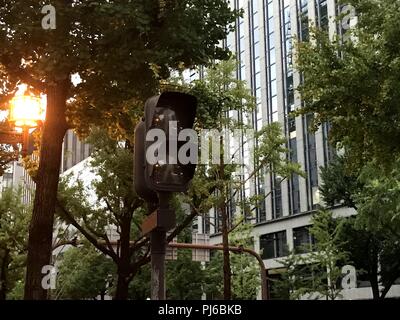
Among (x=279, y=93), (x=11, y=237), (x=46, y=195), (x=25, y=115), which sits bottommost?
(x=46, y=195)

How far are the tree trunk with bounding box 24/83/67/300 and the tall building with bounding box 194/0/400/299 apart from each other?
32777mm

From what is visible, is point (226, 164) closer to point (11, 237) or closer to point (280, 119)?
point (11, 237)

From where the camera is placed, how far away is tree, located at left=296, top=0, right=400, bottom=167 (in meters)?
12.4

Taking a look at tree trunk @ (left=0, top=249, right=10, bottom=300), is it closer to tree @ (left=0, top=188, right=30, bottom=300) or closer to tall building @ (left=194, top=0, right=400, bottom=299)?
tree @ (left=0, top=188, right=30, bottom=300)

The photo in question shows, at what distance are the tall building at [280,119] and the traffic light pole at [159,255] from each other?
130 ft

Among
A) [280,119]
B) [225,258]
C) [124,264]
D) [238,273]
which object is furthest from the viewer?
[280,119]

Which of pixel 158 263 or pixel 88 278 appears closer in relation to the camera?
pixel 158 263

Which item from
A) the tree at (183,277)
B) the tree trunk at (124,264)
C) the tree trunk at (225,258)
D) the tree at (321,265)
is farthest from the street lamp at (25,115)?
the tree at (183,277)

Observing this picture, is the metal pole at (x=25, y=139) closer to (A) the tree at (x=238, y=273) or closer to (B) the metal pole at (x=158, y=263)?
(B) the metal pole at (x=158, y=263)

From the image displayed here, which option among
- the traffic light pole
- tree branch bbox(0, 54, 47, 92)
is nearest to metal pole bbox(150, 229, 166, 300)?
the traffic light pole

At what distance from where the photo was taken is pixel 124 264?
77.7 ft

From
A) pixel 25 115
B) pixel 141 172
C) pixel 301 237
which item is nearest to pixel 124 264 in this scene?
pixel 25 115

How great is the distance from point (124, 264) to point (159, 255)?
2081cm

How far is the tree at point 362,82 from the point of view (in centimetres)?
1240
